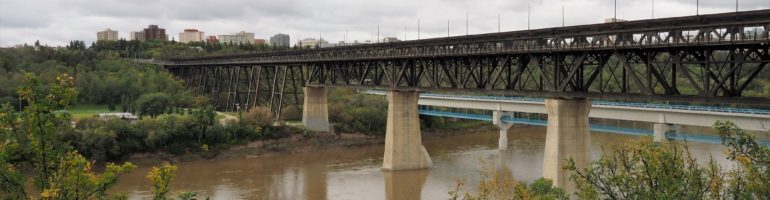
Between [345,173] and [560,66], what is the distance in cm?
2148

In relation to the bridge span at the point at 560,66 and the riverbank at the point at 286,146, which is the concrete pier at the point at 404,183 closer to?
the bridge span at the point at 560,66

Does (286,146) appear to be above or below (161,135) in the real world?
below

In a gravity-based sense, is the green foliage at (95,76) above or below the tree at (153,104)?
above

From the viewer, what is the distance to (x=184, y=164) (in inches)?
2277

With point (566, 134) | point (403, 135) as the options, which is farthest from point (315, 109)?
point (566, 134)

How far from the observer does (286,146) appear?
6500 cm

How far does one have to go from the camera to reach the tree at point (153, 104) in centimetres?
7348

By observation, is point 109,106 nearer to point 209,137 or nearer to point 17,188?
point 209,137

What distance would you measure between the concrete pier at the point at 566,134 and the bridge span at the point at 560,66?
0.17 ft

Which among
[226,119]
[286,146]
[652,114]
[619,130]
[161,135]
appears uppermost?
[652,114]

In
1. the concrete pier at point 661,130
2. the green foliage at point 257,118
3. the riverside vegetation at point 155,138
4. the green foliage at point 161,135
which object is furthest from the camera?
the green foliage at point 257,118

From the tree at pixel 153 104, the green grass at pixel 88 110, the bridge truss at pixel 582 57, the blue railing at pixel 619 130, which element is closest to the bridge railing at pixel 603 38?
the bridge truss at pixel 582 57

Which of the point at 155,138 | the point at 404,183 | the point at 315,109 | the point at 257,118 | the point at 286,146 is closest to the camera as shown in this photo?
the point at 404,183

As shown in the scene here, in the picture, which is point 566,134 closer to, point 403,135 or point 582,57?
point 582,57
